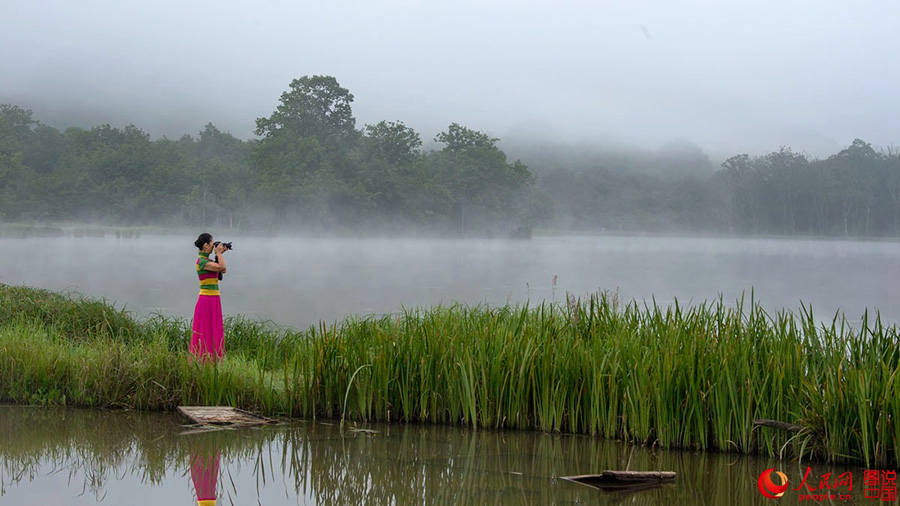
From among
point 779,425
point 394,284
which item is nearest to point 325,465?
point 779,425

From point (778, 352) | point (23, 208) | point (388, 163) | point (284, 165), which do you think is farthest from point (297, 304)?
point (23, 208)

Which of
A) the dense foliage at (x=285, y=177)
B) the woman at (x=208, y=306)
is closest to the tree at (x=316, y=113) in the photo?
the dense foliage at (x=285, y=177)

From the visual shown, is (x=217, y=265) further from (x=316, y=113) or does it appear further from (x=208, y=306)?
(x=316, y=113)

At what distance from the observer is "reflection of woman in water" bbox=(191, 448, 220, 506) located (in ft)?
14.7

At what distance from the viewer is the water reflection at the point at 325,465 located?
4.50 metres

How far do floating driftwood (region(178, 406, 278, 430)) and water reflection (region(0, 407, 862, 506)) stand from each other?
13 cm

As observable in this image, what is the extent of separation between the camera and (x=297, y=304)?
21641 millimetres

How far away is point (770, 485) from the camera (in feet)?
15.6

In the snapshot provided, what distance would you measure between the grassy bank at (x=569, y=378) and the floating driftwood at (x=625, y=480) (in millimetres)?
805

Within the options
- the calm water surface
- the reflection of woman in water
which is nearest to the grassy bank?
the reflection of woman in water

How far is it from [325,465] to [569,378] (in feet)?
6.14

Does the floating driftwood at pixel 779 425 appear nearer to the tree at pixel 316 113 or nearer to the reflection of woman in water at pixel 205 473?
the reflection of woman in water at pixel 205 473

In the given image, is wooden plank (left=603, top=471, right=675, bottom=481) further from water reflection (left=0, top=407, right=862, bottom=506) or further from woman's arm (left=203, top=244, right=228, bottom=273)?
woman's arm (left=203, top=244, right=228, bottom=273)

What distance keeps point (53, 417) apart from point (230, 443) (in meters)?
1.67
